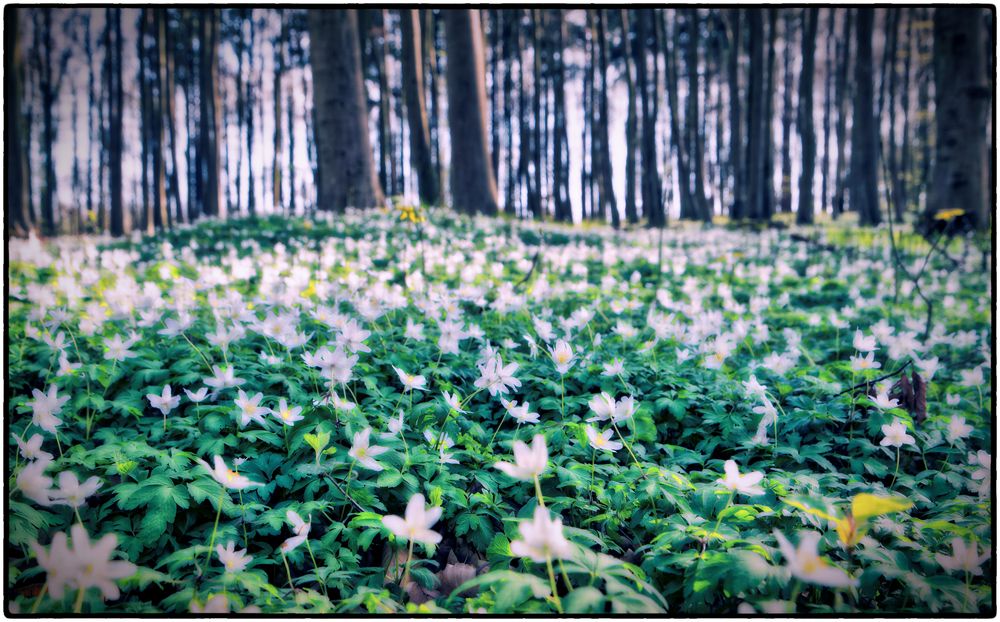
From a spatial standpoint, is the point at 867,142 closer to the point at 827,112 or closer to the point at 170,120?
the point at 827,112

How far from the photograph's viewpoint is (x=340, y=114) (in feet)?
30.2

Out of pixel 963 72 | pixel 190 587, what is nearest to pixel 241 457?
pixel 190 587

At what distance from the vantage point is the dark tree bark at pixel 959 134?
608 centimetres

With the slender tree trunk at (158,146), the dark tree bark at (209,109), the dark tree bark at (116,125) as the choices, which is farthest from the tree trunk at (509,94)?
the dark tree bark at (116,125)

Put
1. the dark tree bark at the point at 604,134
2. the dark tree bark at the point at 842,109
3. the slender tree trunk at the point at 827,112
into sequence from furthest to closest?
the slender tree trunk at the point at 827,112
the dark tree bark at the point at 842,109
the dark tree bark at the point at 604,134

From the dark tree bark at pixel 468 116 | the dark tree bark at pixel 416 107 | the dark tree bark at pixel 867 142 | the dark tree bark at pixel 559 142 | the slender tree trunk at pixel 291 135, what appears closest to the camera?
the dark tree bark at pixel 468 116

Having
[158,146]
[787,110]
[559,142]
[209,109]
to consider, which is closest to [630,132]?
[559,142]

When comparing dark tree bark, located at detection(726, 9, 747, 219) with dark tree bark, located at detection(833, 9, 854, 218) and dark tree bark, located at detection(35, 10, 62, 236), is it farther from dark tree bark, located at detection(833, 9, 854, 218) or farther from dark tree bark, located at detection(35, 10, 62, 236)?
dark tree bark, located at detection(35, 10, 62, 236)

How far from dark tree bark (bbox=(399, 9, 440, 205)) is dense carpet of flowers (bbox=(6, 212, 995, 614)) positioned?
8.02 m

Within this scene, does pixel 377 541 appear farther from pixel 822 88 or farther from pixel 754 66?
pixel 822 88

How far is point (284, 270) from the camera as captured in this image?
5004 millimetres

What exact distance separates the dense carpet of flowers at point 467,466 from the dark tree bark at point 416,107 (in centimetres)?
802

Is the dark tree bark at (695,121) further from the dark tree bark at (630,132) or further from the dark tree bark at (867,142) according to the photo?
the dark tree bark at (867,142)

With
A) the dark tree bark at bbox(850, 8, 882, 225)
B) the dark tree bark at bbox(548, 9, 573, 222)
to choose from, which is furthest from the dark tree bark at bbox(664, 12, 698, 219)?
the dark tree bark at bbox(850, 8, 882, 225)
